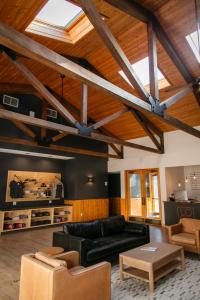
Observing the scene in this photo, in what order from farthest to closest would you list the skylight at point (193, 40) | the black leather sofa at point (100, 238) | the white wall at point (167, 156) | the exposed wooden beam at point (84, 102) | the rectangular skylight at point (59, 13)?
the white wall at point (167, 156)
the exposed wooden beam at point (84, 102)
the skylight at point (193, 40)
the rectangular skylight at point (59, 13)
the black leather sofa at point (100, 238)

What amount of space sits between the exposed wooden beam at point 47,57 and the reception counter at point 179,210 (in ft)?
16.9

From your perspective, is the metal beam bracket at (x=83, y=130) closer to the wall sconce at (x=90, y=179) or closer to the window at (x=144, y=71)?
the window at (x=144, y=71)

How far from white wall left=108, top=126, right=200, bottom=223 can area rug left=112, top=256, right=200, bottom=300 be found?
4.75 metres

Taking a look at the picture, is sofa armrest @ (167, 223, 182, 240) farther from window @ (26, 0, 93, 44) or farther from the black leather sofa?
window @ (26, 0, 93, 44)

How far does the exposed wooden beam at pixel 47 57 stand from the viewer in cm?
206

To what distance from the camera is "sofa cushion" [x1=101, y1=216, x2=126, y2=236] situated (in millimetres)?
4871

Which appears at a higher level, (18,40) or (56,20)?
(56,20)

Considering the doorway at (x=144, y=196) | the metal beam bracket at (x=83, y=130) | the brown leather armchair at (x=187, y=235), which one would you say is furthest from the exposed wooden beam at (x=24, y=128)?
the brown leather armchair at (x=187, y=235)

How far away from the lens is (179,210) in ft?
23.9

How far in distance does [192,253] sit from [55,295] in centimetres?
381

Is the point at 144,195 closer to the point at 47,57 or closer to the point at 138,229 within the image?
the point at 138,229

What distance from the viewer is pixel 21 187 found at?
7738 mm

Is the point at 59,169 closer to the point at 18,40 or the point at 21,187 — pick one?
the point at 21,187

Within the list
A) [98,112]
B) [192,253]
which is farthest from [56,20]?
[192,253]
